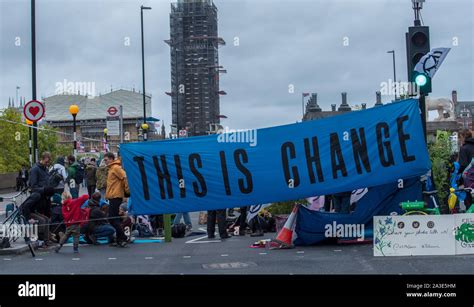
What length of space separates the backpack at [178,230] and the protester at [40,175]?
334 cm

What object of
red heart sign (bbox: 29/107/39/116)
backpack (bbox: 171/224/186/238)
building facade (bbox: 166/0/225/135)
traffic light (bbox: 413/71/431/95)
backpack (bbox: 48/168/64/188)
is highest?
building facade (bbox: 166/0/225/135)

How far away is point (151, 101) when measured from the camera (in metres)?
126

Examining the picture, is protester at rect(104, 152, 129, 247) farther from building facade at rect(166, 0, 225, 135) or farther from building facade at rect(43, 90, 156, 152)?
building facade at rect(43, 90, 156, 152)

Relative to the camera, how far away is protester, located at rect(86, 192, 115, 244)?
14195 millimetres

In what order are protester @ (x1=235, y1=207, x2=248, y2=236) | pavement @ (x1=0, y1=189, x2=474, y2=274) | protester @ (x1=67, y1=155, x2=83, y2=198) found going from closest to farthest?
pavement @ (x1=0, y1=189, x2=474, y2=274), protester @ (x1=235, y1=207, x2=248, y2=236), protester @ (x1=67, y1=155, x2=83, y2=198)

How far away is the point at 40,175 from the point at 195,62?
90903 millimetres

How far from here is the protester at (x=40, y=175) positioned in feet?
45.4

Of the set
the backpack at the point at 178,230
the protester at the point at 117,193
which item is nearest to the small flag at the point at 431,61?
the protester at the point at 117,193

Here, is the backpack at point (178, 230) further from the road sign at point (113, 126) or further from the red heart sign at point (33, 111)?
the road sign at point (113, 126)

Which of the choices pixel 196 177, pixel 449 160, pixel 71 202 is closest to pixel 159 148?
pixel 196 177

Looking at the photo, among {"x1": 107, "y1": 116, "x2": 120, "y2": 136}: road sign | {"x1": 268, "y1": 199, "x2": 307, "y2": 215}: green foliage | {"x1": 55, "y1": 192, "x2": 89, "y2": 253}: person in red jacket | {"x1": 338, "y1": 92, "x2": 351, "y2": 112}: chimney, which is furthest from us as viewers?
{"x1": 338, "y1": 92, "x2": 351, "y2": 112}: chimney

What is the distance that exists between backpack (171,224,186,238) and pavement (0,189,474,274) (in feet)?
6.34

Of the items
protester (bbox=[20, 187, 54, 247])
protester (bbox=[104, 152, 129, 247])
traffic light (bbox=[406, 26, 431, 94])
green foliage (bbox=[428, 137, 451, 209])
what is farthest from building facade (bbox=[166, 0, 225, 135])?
traffic light (bbox=[406, 26, 431, 94])
